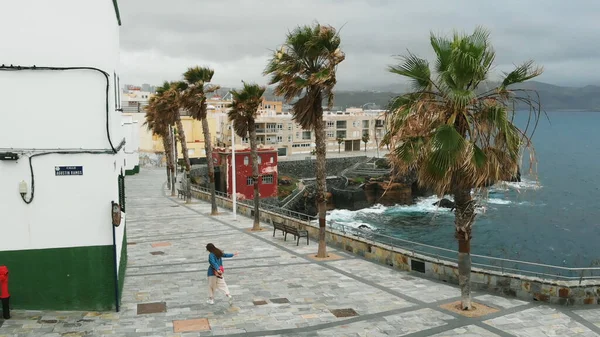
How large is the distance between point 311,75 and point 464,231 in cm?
856

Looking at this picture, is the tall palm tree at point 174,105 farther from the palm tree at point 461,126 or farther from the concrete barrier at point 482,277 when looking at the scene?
the palm tree at point 461,126

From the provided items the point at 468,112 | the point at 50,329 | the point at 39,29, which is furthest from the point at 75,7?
the point at 468,112

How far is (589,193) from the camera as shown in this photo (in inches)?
3071

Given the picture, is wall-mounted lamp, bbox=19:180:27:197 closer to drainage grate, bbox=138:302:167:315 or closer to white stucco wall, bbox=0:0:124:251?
white stucco wall, bbox=0:0:124:251

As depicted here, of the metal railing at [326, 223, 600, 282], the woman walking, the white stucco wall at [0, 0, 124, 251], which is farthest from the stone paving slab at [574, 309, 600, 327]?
the white stucco wall at [0, 0, 124, 251]

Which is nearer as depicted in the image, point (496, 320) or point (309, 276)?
point (496, 320)

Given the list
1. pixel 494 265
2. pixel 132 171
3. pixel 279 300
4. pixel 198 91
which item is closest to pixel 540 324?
pixel 279 300

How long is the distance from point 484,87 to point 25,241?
1117 centimetres

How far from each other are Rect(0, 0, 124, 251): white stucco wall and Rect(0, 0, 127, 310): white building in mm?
21

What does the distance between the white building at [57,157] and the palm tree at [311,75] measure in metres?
8.02

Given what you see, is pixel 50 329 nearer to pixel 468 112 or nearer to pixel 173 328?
pixel 173 328

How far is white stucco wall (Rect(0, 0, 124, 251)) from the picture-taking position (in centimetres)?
1168

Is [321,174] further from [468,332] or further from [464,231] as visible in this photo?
[468,332]

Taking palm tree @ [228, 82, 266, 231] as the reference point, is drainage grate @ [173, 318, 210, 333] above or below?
below
